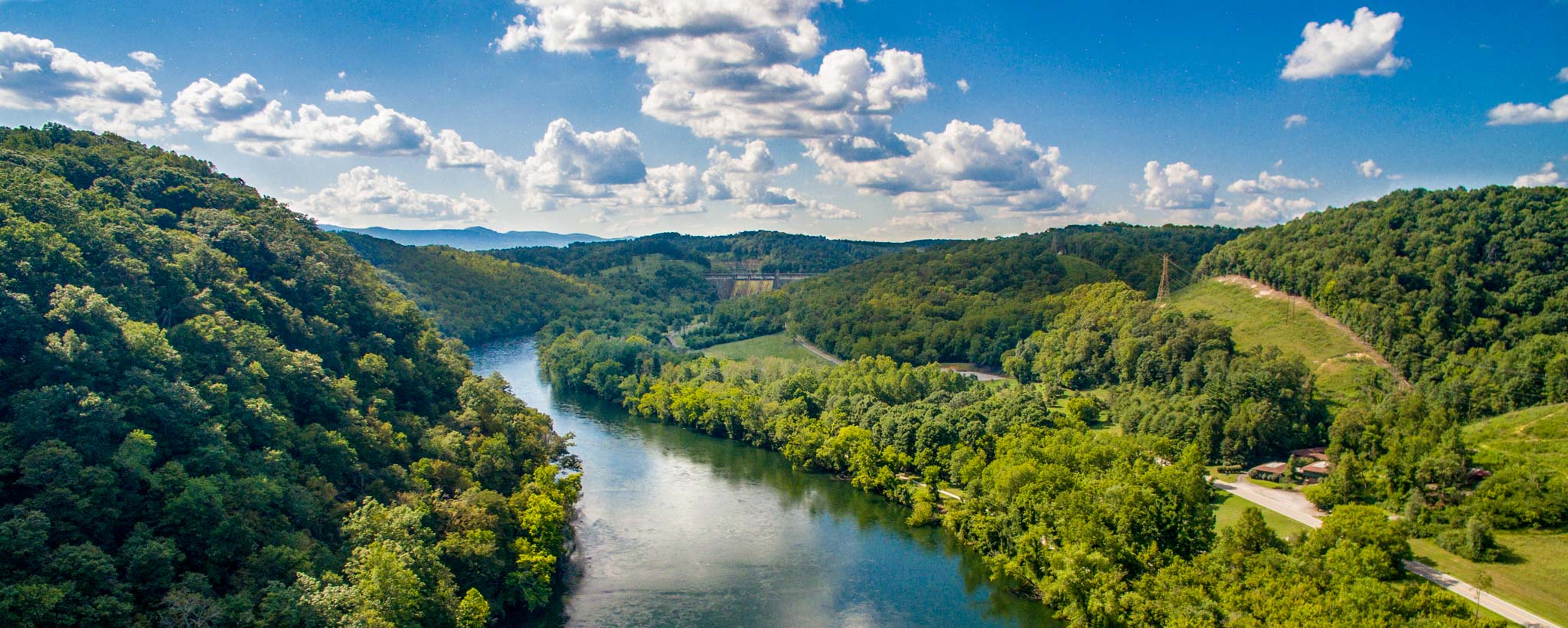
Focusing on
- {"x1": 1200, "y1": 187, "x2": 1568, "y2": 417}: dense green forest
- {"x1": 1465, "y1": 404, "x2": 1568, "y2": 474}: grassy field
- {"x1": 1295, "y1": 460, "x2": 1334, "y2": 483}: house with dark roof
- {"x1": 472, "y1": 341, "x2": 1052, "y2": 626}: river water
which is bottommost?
{"x1": 472, "y1": 341, "x2": 1052, "y2": 626}: river water

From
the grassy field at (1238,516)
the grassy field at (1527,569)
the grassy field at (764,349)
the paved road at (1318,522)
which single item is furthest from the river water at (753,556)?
the grassy field at (764,349)

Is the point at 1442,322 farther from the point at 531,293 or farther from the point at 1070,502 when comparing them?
the point at 531,293

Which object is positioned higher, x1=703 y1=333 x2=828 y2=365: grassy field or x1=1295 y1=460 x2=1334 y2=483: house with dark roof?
x1=1295 y1=460 x2=1334 y2=483: house with dark roof

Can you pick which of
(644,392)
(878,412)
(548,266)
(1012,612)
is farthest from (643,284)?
(1012,612)

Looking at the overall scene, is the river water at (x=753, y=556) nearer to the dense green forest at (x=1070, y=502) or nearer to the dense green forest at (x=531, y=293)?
the dense green forest at (x=1070, y=502)

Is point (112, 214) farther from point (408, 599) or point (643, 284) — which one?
point (643, 284)

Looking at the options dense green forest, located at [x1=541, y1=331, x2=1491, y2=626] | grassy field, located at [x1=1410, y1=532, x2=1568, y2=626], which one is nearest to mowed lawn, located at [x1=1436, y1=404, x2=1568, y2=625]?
grassy field, located at [x1=1410, y1=532, x2=1568, y2=626]

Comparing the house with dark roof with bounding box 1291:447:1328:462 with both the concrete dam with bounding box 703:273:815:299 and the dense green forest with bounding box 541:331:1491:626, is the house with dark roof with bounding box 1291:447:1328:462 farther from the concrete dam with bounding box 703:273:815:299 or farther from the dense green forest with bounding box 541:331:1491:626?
the concrete dam with bounding box 703:273:815:299

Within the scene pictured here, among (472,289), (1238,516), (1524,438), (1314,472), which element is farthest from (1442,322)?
(472,289)
